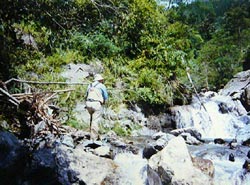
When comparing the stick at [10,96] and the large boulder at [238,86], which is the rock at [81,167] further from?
the large boulder at [238,86]

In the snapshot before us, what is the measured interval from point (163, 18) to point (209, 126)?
186 inches

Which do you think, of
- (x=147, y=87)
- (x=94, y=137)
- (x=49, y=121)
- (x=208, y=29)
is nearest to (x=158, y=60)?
(x=147, y=87)

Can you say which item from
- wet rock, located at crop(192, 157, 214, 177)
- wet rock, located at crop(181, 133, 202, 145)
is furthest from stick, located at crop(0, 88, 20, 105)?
wet rock, located at crop(181, 133, 202, 145)

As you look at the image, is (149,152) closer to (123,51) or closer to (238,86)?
(123,51)

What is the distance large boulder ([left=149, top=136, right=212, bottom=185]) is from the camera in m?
4.40

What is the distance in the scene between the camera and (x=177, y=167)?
455cm

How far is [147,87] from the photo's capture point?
10570 mm

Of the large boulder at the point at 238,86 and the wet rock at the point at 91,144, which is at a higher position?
the large boulder at the point at 238,86

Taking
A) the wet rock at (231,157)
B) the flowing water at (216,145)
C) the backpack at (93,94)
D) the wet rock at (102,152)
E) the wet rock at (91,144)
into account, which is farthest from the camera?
the backpack at (93,94)

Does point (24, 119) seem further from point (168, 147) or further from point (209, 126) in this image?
point (209, 126)

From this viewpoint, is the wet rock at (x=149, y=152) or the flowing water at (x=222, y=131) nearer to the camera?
the flowing water at (x=222, y=131)

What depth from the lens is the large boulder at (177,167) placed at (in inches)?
173

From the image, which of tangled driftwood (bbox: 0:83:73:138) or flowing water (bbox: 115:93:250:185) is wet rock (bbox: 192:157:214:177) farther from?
tangled driftwood (bbox: 0:83:73:138)

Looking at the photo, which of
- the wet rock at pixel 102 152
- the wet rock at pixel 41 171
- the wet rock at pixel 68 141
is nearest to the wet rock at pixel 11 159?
the wet rock at pixel 41 171
